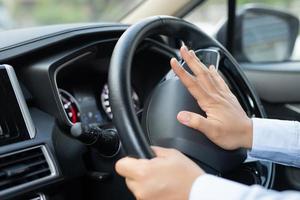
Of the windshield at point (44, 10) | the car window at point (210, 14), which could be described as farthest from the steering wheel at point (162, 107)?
the windshield at point (44, 10)

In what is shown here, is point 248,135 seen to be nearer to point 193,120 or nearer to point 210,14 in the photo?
point 193,120

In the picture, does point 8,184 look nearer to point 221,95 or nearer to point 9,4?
point 221,95

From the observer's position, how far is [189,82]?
101 cm

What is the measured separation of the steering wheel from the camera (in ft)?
2.80

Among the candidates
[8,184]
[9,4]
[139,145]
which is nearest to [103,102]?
[8,184]

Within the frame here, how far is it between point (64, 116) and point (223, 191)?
525 mm

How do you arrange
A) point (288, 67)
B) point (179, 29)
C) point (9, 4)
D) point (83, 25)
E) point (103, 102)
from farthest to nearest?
1. point (9, 4)
2. point (288, 67)
3. point (103, 102)
4. point (83, 25)
5. point (179, 29)

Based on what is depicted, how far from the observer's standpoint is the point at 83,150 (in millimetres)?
1218

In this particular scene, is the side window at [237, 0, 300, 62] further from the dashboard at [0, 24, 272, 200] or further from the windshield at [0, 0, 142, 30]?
the windshield at [0, 0, 142, 30]

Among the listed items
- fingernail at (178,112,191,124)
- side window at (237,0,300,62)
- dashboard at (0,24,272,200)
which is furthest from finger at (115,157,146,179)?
side window at (237,0,300,62)

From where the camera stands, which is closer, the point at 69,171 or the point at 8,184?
the point at 8,184

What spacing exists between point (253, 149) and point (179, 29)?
1.04ft

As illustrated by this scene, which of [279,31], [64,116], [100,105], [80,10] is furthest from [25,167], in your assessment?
[80,10]

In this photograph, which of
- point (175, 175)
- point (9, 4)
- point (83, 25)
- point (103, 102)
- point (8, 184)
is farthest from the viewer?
point (9, 4)
